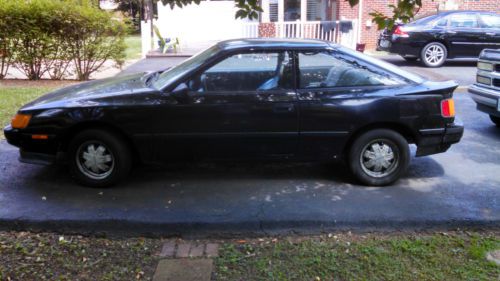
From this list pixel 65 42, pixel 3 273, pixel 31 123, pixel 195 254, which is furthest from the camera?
pixel 65 42

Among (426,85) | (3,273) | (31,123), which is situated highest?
(426,85)

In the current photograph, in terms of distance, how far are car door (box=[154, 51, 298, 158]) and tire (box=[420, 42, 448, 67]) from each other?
33.2 feet

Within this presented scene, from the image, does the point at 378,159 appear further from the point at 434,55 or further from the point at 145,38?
the point at 145,38

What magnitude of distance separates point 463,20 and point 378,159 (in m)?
10.8

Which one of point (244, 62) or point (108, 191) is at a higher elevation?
point (244, 62)

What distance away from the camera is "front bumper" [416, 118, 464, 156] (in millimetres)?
5012

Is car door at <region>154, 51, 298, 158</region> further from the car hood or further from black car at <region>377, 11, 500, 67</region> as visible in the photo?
black car at <region>377, 11, 500, 67</region>

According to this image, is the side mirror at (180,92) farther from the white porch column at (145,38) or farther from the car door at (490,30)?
the white porch column at (145,38)

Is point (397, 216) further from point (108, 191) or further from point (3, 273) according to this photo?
point (3, 273)

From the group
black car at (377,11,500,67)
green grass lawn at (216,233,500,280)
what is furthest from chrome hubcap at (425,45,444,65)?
green grass lawn at (216,233,500,280)

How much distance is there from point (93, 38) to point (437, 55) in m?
9.24

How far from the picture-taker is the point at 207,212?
4.35 meters

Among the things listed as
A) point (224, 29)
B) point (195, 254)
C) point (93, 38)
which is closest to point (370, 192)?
point (195, 254)

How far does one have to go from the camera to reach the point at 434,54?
13.9 meters
